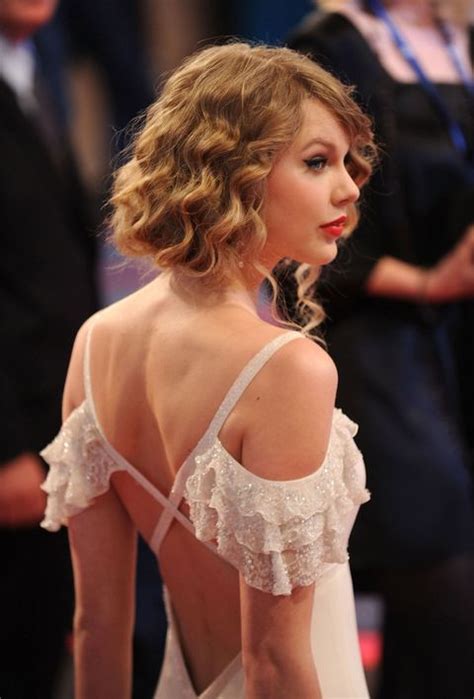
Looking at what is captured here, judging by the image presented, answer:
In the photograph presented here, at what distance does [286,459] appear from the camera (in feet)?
4.67

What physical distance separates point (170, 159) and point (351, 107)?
20 centimetres

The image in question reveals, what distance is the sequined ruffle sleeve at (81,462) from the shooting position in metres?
1.62

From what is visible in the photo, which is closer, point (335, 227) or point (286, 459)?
point (286, 459)

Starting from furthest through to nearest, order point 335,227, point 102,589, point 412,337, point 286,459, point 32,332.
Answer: point 32,332 < point 412,337 < point 102,589 < point 335,227 < point 286,459

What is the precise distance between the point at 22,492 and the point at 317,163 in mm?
986

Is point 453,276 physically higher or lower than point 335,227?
lower

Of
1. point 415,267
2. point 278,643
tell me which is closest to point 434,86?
point 415,267

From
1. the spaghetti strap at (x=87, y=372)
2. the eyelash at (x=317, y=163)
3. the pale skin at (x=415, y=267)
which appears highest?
the eyelash at (x=317, y=163)

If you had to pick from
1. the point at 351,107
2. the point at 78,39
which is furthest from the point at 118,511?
the point at 78,39

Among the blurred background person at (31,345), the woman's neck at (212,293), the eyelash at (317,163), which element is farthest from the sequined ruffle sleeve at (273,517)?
the blurred background person at (31,345)

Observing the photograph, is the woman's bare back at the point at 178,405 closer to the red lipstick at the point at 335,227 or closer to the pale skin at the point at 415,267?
the red lipstick at the point at 335,227

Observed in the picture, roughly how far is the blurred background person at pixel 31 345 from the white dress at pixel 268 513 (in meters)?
0.63

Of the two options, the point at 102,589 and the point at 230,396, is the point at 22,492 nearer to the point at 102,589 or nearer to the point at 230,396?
the point at 102,589

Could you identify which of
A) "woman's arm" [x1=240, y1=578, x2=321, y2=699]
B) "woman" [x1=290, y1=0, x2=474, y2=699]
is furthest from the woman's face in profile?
"woman" [x1=290, y1=0, x2=474, y2=699]
